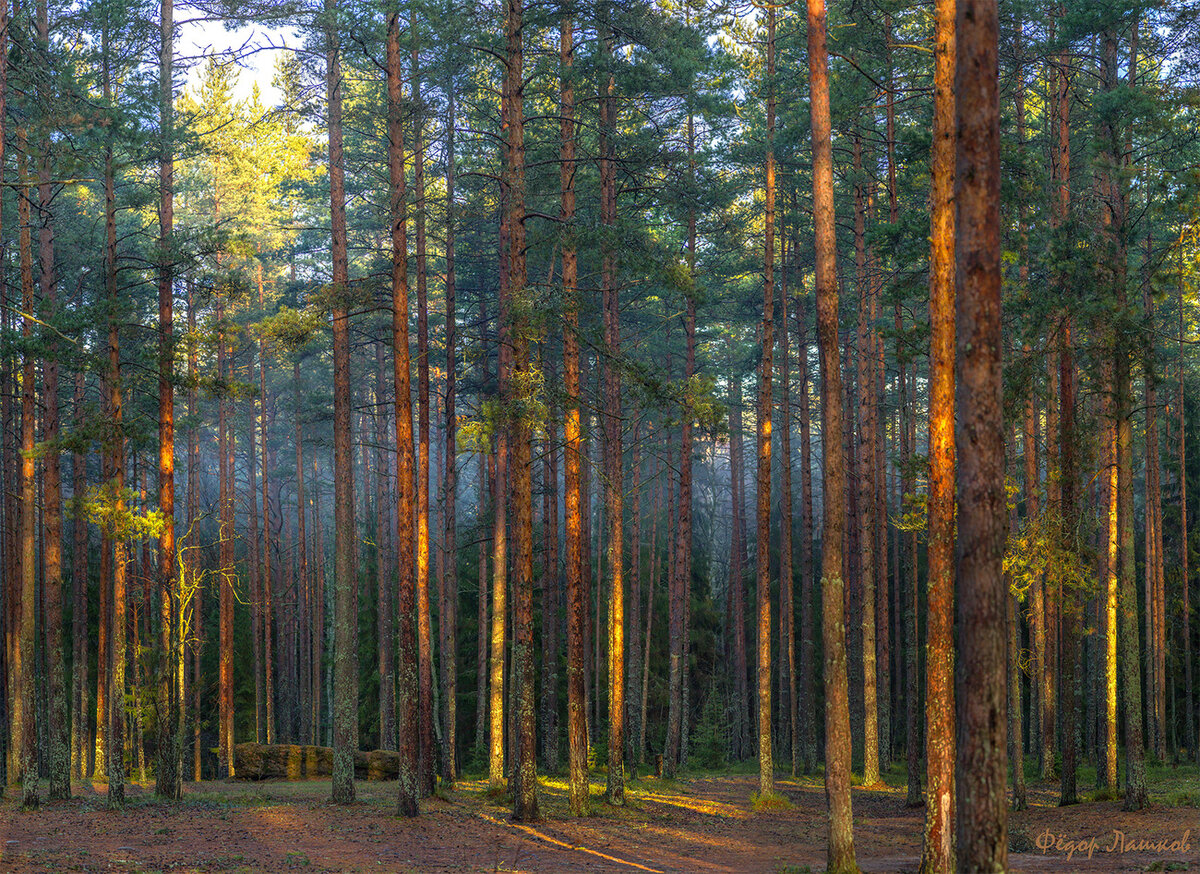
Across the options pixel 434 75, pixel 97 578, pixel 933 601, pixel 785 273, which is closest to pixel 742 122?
pixel 785 273

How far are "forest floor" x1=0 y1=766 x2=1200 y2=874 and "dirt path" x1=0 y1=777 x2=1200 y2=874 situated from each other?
3cm

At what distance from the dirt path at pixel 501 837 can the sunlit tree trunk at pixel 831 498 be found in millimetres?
1435

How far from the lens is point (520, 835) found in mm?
14453

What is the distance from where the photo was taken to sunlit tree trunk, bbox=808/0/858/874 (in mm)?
10945

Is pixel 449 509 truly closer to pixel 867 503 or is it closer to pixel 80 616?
pixel 867 503

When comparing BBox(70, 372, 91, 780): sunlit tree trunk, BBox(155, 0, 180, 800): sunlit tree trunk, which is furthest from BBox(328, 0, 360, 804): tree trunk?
BBox(70, 372, 91, 780): sunlit tree trunk

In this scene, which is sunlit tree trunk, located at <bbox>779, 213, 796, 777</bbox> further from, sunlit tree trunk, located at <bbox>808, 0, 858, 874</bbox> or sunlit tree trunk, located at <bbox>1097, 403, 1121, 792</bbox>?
sunlit tree trunk, located at <bbox>808, 0, 858, 874</bbox>

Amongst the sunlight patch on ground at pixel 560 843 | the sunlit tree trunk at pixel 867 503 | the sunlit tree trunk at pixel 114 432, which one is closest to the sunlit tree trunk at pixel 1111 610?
the sunlit tree trunk at pixel 867 503

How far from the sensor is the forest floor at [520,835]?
1177 cm

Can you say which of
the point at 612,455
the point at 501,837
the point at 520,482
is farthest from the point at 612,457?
the point at 501,837

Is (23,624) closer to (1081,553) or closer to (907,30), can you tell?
(1081,553)

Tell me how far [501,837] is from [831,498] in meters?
7.23

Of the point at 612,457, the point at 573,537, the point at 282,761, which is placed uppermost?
the point at 612,457

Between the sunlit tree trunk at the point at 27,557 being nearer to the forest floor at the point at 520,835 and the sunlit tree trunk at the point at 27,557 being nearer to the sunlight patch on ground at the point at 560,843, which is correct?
the forest floor at the point at 520,835
